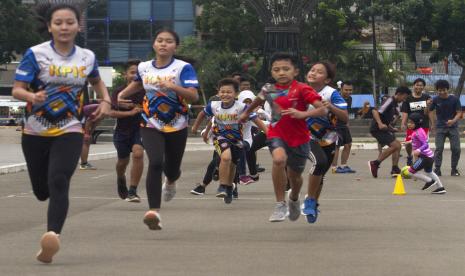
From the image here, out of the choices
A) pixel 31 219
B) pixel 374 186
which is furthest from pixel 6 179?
pixel 31 219

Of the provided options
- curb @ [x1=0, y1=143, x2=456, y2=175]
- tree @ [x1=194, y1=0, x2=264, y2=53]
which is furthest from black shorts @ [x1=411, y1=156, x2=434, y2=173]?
tree @ [x1=194, y1=0, x2=264, y2=53]

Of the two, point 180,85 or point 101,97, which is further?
point 180,85

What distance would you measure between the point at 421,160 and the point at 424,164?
0.09m

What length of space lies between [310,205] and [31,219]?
262cm

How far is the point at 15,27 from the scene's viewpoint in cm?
5244

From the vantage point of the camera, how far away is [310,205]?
10.3 metres

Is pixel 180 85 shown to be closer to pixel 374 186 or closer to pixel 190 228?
pixel 190 228

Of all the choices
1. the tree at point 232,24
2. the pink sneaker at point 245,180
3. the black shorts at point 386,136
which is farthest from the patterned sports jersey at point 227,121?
the tree at point 232,24

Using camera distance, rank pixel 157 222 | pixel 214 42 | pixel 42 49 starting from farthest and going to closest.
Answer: pixel 214 42
pixel 157 222
pixel 42 49

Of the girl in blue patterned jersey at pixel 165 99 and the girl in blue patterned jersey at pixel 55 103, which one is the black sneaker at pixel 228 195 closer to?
the girl in blue patterned jersey at pixel 165 99

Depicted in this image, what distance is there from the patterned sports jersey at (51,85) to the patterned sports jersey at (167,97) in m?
1.74

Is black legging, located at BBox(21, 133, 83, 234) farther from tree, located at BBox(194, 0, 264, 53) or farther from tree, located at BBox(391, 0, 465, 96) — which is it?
A: tree, located at BBox(194, 0, 264, 53)

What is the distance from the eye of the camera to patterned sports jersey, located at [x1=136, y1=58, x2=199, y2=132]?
948 centimetres

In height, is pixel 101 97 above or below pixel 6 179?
above
